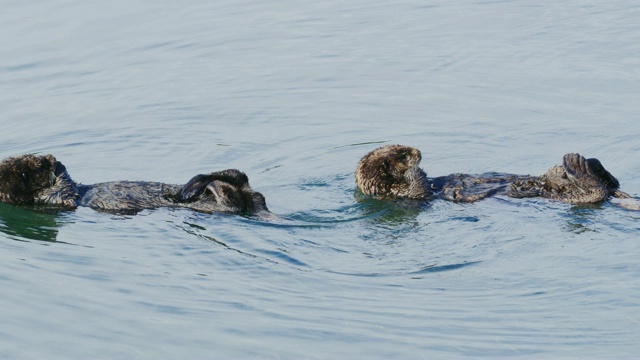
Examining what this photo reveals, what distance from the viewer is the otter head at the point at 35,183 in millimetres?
8078

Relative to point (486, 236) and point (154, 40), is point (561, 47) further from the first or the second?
point (486, 236)

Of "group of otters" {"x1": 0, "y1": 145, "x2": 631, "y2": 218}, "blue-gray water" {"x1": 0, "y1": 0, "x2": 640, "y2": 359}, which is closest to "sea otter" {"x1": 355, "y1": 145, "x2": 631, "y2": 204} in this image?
"group of otters" {"x1": 0, "y1": 145, "x2": 631, "y2": 218}

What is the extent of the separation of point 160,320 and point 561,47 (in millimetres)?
8971

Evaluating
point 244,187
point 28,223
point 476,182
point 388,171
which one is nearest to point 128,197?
Result: point 28,223

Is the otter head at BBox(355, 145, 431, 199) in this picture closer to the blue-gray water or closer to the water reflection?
the blue-gray water

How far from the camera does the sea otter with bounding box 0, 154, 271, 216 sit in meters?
7.79

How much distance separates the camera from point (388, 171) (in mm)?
8539

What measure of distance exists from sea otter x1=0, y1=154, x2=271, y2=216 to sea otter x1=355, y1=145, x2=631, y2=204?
3.82ft

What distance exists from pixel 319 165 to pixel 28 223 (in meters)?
2.93

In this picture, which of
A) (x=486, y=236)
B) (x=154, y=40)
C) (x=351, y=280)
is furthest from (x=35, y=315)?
(x=154, y=40)

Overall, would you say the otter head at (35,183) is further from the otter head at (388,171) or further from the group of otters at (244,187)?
the otter head at (388,171)

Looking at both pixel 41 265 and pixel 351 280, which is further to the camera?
pixel 41 265

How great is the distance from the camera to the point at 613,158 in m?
9.50

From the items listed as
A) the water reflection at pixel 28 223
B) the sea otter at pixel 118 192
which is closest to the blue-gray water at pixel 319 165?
the water reflection at pixel 28 223
